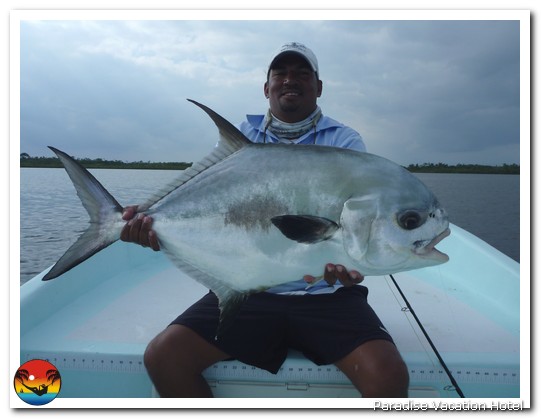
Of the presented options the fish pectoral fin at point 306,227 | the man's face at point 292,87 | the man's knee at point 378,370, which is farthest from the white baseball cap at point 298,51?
the man's knee at point 378,370

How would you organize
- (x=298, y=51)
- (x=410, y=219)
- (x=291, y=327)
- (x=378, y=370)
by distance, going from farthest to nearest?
(x=298, y=51) < (x=291, y=327) < (x=378, y=370) < (x=410, y=219)

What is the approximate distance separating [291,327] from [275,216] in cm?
72

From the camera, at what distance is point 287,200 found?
1.85 metres

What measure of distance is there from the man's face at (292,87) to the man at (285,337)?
389 mm

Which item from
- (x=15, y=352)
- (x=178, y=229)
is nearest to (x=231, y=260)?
(x=178, y=229)

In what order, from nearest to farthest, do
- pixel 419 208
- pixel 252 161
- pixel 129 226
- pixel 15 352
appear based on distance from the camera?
pixel 419 208 → pixel 252 161 → pixel 129 226 → pixel 15 352

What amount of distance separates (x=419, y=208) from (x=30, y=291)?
2.53 meters

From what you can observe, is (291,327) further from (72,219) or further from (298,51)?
(72,219)

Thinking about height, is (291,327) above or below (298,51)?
below

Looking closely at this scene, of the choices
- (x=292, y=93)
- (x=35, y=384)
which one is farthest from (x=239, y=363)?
(x=292, y=93)

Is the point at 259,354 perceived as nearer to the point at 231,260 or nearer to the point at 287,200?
the point at 231,260

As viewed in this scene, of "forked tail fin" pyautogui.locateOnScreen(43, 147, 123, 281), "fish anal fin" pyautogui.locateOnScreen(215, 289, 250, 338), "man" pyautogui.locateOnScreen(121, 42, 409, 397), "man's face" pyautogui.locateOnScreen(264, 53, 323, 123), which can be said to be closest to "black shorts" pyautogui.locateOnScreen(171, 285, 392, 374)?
"man" pyautogui.locateOnScreen(121, 42, 409, 397)

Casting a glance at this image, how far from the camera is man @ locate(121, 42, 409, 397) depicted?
1.94 m

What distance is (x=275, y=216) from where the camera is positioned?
1.84 meters
